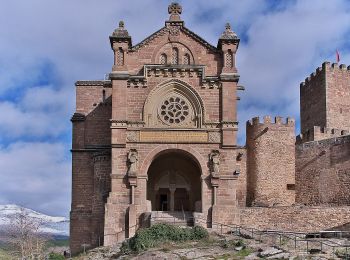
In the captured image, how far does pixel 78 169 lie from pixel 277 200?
1429cm

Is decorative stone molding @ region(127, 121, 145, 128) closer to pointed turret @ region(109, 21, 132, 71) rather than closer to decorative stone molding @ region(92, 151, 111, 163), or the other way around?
decorative stone molding @ region(92, 151, 111, 163)

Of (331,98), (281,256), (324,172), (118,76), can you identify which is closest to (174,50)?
(118,76)

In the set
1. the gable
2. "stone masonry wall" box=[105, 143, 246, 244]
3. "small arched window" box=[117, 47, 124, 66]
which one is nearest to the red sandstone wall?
the gable

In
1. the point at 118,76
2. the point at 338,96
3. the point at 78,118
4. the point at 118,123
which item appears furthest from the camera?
the point at 338,96

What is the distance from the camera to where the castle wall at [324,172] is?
45.1 metres

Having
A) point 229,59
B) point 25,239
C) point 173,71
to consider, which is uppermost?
point 229,59

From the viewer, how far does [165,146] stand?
39.4 metres

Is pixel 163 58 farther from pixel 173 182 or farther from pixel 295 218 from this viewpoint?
pixel 295 218

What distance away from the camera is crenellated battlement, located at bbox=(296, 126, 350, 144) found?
5252 centimetres

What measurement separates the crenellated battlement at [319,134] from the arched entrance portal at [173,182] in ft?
47.1

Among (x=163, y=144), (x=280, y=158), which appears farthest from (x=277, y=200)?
(x=163, y=144)

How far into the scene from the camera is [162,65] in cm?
4016

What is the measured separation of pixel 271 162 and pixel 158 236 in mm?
15284

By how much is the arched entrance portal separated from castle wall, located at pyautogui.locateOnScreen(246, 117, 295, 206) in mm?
6521
